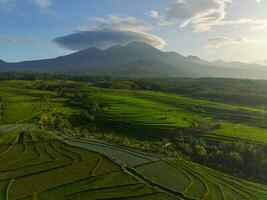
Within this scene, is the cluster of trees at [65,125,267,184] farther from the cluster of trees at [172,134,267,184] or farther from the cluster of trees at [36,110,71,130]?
the cluster of trees at [36,110,71,130]

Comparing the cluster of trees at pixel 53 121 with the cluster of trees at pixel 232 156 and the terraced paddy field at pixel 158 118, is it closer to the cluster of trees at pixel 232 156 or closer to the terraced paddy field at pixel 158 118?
the terraced paddy field at pixel 158 118

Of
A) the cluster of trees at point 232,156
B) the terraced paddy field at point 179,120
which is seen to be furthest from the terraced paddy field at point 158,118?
the cluster of trees at point 232,156

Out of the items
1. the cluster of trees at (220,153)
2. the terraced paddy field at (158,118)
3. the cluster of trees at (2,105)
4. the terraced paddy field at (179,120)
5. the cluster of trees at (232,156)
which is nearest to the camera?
the cluster of trees at (232,156)

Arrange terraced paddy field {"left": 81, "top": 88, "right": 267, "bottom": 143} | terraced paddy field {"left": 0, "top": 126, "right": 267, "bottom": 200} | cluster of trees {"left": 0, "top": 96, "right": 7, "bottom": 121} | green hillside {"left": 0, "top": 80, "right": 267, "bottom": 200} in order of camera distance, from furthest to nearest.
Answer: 1. cluster of trees {"left": 0, "top": 96, "right": 7, "bottom": 121}
2. terraced paddy field {"left": 81, "top": 88, "right": 267, "bottom": 143}
3. green hillside {"left": 0, "top": 80, "right": 267, "bottom": 200}
4. terraced paddy field {"left": 0, "top": 126, "right": 267, "bottom": 200}

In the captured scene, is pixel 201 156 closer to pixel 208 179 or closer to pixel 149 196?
pixel 208 179

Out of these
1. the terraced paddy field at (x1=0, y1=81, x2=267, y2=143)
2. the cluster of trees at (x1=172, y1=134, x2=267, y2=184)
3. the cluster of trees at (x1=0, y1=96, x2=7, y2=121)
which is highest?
the cluster of trees at (x1=0, y1=96, x2=7, y2=121)

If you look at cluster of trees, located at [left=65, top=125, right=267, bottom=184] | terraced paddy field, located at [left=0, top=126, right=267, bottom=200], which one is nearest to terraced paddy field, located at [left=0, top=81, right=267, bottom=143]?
cluster of trees, located at [left=65, top=125, right=267, bottom=184]

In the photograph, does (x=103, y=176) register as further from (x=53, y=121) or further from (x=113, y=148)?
(x=53, y=121)

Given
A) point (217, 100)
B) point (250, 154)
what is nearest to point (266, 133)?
point (250, 154)
